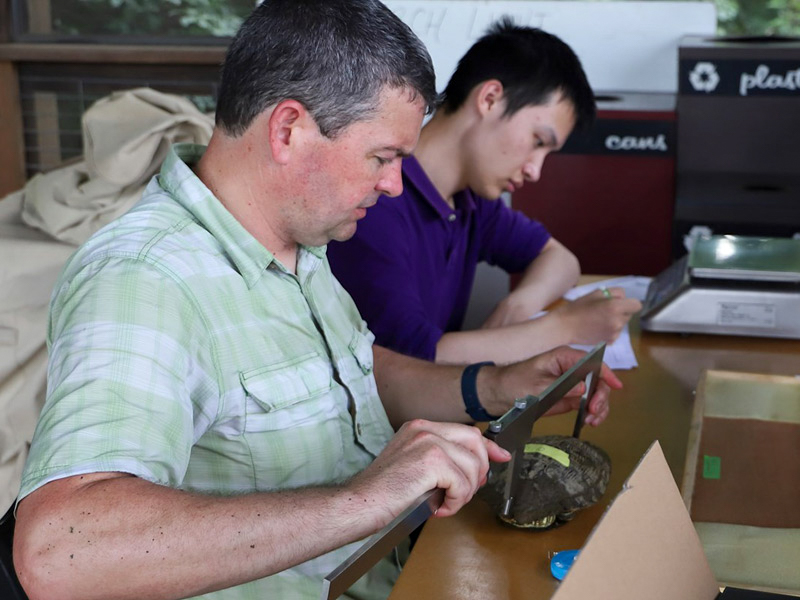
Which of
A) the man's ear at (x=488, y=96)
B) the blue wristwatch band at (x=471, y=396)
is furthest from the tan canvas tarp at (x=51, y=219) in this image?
the blue wristwatch band at (x=471, y=396)

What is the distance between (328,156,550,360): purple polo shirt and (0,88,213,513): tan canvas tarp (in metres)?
0.49

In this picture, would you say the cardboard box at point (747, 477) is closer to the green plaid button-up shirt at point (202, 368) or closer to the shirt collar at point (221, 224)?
the green plaid button-up shirt at point (202, 368)

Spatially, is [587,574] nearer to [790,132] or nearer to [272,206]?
→ [272,206]

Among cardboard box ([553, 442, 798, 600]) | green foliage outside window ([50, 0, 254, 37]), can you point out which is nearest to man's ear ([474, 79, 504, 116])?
cardboard box ([553, 442, 798, 600])

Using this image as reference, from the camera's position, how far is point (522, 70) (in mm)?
→ 1841

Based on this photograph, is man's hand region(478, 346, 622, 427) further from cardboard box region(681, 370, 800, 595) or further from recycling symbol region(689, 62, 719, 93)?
recycling symbol region(689, 62, 719, 93)

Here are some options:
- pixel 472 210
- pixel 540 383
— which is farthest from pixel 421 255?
pixel 540 383

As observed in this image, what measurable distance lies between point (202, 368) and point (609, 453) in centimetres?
60

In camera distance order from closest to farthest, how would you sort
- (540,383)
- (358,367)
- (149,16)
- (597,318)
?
(358,367) → (540,383) → (597,318) → (149,16)

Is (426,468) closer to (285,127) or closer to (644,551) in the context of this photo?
(644,551)

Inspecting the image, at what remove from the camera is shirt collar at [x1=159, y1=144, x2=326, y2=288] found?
3.61 feet

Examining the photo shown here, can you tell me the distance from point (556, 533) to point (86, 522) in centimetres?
53

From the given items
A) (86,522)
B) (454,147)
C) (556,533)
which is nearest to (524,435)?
(556,533)

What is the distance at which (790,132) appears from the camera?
2.68 m
